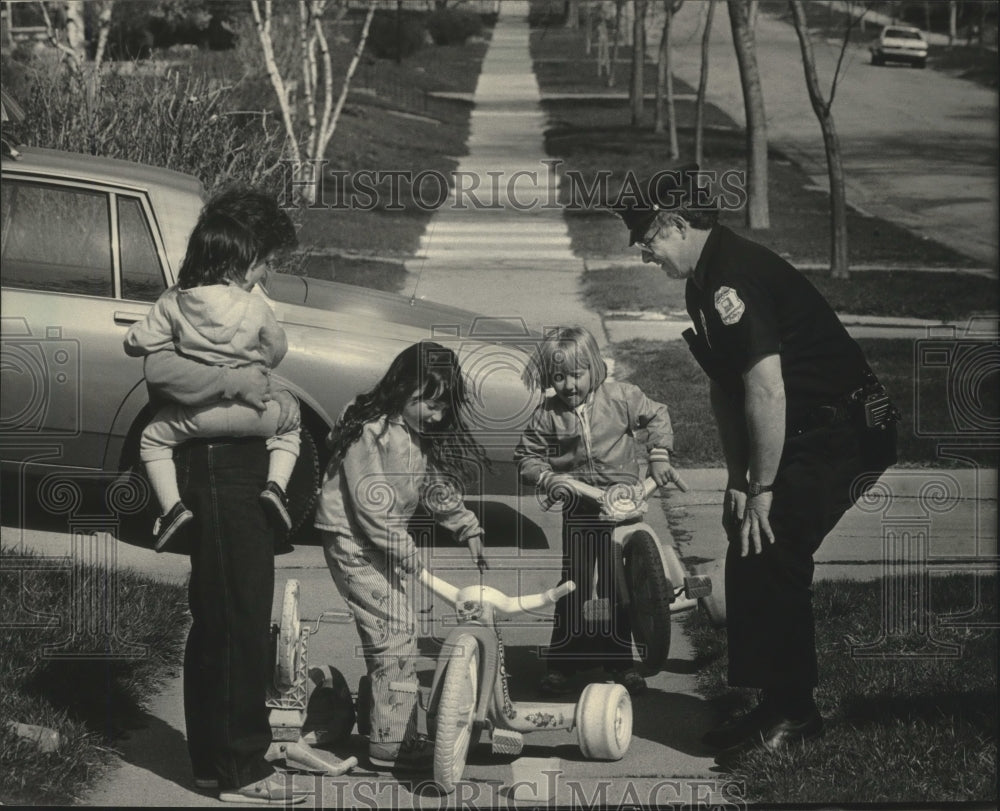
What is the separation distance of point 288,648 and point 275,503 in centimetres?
44

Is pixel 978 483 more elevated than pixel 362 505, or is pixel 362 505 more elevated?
pixel 362 505

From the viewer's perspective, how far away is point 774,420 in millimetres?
3859

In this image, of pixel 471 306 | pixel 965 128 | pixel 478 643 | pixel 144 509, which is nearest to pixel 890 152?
pixel 965 128

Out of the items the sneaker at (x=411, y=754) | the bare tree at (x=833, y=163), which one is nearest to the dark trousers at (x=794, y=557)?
the sneaker at (x=411, y=754)

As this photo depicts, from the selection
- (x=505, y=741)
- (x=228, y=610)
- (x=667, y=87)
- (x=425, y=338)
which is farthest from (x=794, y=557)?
(x=667, y=87)

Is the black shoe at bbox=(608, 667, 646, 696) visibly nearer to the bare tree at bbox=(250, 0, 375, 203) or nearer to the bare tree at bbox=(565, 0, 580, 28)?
the bare tree at bbox=(250, 0, 375, 203)

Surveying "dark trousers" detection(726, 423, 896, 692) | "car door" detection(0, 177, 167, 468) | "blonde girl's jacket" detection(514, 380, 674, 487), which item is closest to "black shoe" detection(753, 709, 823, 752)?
"dark trousers" detection(726, 423, 896, 692)

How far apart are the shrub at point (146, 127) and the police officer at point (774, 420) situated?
4817 mm

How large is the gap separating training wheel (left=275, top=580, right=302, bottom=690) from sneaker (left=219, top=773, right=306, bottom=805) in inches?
11.4

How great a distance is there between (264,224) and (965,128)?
87.7ft

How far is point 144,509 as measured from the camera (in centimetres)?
615

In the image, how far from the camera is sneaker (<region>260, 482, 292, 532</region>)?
147 inches

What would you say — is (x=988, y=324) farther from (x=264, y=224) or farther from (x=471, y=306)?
(x=264, y=224)

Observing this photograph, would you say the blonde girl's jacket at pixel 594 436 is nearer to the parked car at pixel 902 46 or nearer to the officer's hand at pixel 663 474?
the officer's hand at pixel 663 474
